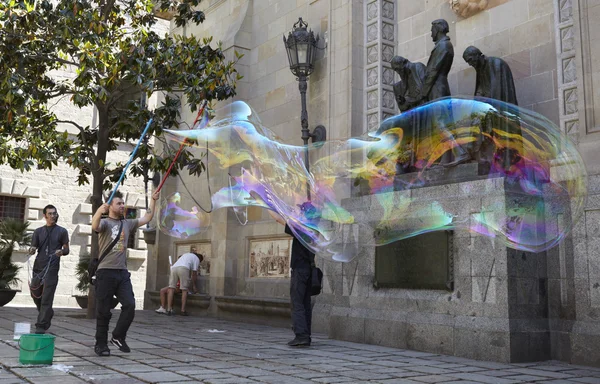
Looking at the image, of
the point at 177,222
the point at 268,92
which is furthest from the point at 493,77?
the point at 268,92

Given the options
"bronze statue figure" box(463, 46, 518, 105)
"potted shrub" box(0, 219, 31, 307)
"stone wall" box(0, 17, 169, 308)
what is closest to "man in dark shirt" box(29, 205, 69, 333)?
"bronze statue figure" box(463, 46, 518, 105)

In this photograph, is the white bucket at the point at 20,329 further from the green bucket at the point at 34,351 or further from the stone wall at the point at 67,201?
the stone wall at the point at 67,201

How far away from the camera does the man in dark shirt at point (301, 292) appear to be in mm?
9766

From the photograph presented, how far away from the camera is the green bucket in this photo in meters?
6.91

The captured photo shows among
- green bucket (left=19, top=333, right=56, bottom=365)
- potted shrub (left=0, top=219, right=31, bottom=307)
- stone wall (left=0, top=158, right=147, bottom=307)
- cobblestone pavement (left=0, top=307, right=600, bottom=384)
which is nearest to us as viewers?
cobblestone pavement (left=0, top=307, right=600, bottom=384)

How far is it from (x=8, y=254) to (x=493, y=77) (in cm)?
1458

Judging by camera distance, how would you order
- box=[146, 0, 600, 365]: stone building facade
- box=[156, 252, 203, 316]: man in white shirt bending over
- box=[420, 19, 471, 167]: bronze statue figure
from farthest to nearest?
box=[156, 252, 203, 316]: man in white shirt bending over < box=[420, 19, 471, 167]: bronze statue figure < box=[146, 0, 600, 365]: stone building facade

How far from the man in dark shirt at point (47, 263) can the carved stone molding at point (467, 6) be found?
26.1 feet

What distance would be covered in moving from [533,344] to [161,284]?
44.0 ft

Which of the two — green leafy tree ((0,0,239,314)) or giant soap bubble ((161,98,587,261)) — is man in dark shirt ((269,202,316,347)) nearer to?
giant soap bubble ((161,98,587,261))

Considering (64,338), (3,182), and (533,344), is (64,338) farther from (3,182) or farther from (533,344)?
(3,182)

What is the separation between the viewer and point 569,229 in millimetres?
8789

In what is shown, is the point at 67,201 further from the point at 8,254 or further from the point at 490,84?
the point at 490,84

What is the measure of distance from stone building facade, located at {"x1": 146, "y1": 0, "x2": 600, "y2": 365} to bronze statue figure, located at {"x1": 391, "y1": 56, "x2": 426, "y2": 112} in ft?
3.12
